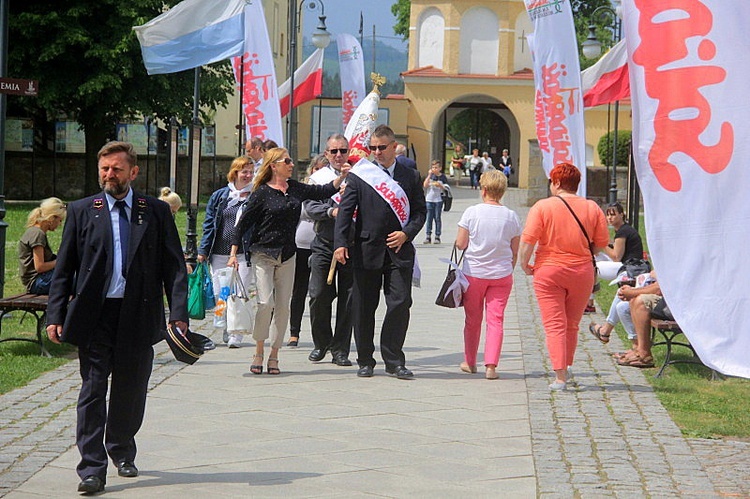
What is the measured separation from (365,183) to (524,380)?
2.07 meters

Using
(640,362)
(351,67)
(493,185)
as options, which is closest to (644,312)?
(640,362)

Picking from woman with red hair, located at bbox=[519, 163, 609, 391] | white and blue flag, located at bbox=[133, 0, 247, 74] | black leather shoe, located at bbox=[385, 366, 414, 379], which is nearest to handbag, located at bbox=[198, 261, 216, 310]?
black leather shoe, located at bbox=[385, 366, 414, 379]

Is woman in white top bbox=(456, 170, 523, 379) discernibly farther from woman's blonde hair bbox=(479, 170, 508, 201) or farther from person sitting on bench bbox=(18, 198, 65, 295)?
person sitting on bench bbox=(18, 198, 65, 295)

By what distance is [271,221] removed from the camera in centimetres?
1030

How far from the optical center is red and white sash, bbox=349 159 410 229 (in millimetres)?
10258

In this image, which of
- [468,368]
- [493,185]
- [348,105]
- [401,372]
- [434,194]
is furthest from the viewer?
[348,105]

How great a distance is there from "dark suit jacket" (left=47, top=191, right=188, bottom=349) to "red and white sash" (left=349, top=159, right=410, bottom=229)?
3.67 meters

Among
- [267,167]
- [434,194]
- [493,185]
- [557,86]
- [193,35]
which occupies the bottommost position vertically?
[434,194]

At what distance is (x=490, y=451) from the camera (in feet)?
24.7

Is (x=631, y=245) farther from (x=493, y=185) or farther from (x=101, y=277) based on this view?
(x=101, y=277)

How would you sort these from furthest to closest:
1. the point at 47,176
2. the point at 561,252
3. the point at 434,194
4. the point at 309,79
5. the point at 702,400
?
the point at 47,176 < the point at 309,79 < the point at 434,194 < the point at 561,252 < the point at 702,400

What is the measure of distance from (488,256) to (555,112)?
187 inches

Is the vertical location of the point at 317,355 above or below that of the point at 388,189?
below

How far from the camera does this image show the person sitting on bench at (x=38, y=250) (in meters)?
11.2
